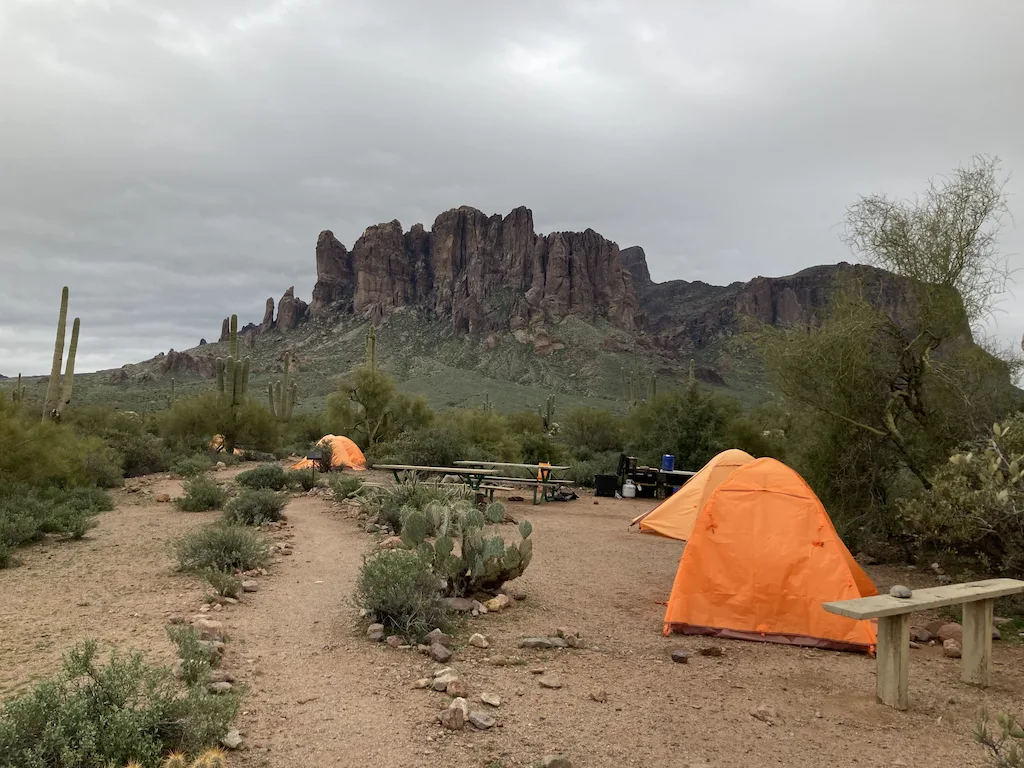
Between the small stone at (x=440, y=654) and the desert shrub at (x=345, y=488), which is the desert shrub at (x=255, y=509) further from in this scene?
the small stone at (x=440, y=654)

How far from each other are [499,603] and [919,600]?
12.3 ft

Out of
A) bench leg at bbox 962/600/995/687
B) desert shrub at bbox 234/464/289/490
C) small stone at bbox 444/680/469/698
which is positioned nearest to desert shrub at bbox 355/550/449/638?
small stone at bbox 444/680/469/698

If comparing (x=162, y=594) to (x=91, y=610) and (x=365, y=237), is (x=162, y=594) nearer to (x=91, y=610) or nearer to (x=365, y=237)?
(x=91, y=610)

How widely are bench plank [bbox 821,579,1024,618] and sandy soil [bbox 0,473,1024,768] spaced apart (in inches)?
26.8

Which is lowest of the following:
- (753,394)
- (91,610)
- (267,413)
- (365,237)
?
(91,610)

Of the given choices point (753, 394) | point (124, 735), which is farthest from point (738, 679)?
point (753, 394)

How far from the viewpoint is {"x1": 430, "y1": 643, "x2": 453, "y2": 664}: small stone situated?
5363 mm

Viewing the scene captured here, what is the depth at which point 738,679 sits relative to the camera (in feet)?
17.6

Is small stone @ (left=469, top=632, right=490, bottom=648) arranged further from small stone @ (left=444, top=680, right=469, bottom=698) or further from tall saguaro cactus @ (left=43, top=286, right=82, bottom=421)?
tall saguaro cactus @ (left=43, top=286, right=82, bottom=421)

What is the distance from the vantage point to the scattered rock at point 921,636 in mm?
6531

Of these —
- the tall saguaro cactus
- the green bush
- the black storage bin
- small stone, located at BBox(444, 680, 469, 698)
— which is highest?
the tall saguaro cactus

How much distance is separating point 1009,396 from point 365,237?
371 feet

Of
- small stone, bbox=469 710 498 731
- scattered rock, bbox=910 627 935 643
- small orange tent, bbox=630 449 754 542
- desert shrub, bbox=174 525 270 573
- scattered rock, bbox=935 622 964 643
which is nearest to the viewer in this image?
small stone, bbox=469 710 498 731

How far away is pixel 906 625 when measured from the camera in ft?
16.0
